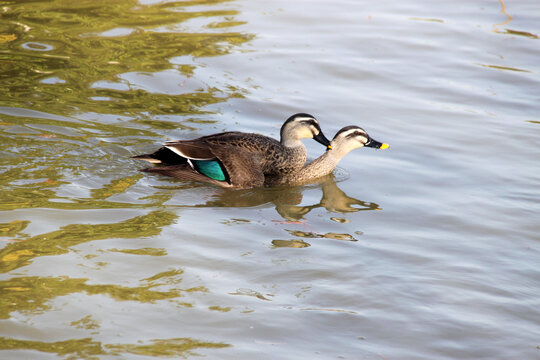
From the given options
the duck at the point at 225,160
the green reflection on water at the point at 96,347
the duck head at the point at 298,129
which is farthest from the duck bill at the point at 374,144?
the green reflection on water at the point at 96,347

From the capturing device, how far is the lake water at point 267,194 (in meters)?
5.26

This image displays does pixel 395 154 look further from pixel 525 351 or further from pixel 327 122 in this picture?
pixel 525 351

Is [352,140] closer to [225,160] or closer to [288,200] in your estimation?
[288,200]

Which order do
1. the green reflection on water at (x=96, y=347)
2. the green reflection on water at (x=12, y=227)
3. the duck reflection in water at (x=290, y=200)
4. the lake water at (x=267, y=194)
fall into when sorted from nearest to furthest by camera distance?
the green reflection on water at (x=96, y=347) < the lake water at (x=267, y=194) < the green reflection on water at (x=12, y=227) < the duck reflection in water at (x=290, y=200)

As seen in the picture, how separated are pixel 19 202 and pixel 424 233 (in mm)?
3851

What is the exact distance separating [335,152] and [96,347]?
4787 mm

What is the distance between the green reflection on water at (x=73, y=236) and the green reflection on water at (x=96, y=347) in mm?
1069

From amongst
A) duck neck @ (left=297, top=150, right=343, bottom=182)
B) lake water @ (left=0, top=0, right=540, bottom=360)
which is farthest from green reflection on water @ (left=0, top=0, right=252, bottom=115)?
duck neck @ (left=297, top=150, right=343, bottom=182)

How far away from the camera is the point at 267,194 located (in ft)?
27.4

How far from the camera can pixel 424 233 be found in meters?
7.05

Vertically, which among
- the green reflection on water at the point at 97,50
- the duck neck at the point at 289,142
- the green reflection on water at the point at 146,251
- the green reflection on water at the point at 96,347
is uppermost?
the green reflection on water at the point at 97,50

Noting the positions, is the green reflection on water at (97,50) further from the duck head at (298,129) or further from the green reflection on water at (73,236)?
the green reflection on water at (73,236)

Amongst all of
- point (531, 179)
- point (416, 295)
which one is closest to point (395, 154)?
point (531, 179)

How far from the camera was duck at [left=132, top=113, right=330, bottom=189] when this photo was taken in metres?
8.31
